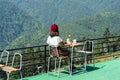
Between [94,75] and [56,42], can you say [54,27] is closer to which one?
[56,42]

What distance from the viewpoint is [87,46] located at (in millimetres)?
11867

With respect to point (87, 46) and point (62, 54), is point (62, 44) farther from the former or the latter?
point (87, 46)

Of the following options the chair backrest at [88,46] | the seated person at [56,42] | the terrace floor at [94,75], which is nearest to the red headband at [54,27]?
the seated person at [56,42]

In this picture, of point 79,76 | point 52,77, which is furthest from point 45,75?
point 79,76

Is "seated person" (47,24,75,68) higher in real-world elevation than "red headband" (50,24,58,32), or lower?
lower

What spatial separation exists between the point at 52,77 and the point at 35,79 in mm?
532

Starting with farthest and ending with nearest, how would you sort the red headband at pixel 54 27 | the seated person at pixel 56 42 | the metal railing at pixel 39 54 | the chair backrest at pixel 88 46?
1. the chair backrest at pixel 88 46
2. the metal railing at pixel 39 54
3. the seated person at pixel 56 42
4. the red headband at pixel 54 27

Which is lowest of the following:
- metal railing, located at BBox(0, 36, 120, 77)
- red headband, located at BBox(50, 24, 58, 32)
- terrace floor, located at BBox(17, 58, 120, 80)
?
terrace floor, located at BBox(17, 58, 120, 80)

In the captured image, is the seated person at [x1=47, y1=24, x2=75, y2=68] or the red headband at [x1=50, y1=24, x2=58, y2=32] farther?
the seated person at [x1=47, y1=24, x2=75, y2=68]

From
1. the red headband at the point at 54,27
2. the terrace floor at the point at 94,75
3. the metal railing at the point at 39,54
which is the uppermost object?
the red headband at the point at 54,27

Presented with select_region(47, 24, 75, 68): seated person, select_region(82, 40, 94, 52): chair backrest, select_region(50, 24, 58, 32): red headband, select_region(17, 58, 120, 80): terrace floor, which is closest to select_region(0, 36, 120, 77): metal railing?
select_region(82, 40, 94, 52): chair backrest

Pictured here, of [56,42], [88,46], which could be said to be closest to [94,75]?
[56,42]

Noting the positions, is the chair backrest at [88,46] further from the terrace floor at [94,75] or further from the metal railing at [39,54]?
the terrace floor at [94,75]

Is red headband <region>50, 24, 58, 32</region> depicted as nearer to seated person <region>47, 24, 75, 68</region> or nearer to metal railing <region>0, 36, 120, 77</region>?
seated person <region>47, 24, 75, 68</region>
